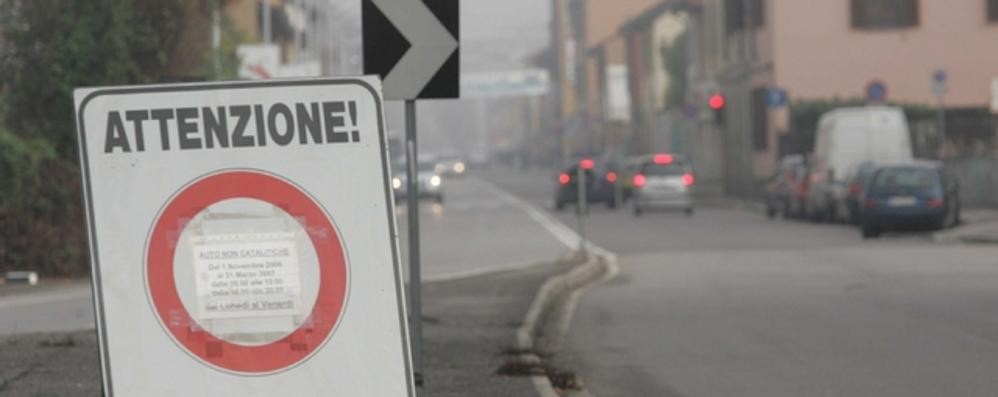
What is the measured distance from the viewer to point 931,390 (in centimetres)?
1205

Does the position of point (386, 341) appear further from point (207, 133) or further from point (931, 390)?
point (931, 390)

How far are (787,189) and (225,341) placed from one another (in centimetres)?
4139

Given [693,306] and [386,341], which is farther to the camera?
[693,306]

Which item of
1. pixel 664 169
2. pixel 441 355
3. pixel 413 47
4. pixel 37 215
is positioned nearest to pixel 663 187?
pixel 664 169

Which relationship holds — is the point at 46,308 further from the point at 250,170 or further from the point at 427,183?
the point at 427,183

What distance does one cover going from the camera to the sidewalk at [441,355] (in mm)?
11680

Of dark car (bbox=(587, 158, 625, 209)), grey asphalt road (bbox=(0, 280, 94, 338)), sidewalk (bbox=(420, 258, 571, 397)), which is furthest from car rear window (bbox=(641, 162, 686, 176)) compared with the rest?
grey asphalt road (bbox=(0, 280, 94, 338))

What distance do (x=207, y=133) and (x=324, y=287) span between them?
0.58 metres

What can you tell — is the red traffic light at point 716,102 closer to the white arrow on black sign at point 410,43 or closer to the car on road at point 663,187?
the car on road at point 663,187

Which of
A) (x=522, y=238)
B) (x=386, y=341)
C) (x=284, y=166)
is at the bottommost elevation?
(x=522, y=238)

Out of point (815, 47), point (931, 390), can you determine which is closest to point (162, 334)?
point (931, 390)

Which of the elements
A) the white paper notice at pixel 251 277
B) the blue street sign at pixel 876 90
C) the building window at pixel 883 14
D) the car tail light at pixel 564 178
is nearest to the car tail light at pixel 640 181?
the car tail light at pixel 564 178

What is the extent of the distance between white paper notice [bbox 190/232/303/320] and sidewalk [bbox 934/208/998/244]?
27.7m

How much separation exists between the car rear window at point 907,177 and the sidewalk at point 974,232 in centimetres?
95
